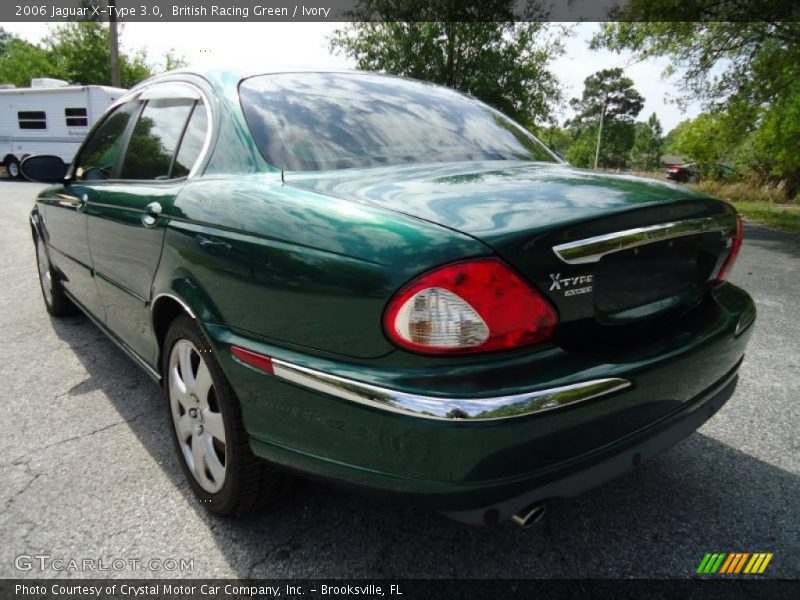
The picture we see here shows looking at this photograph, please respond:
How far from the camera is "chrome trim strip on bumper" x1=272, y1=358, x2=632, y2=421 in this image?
131 centimetres

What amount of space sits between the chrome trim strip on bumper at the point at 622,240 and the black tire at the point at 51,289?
3903 millimetres

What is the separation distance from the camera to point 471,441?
4.35 feet

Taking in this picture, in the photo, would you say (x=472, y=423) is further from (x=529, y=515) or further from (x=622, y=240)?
(x=622, y=240)

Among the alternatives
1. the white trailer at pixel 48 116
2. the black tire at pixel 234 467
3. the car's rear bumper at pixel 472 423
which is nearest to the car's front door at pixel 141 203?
the black tire at pixel 234 467

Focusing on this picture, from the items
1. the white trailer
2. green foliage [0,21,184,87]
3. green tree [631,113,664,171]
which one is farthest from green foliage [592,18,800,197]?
green tree [631,113,664,171]

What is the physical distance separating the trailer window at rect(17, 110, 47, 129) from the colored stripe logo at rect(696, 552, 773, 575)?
79.9ft

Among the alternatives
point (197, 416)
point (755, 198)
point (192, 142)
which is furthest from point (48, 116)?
point (755, 198)

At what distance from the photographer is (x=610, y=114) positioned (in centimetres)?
8581

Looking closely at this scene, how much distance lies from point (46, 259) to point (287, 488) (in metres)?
3.38

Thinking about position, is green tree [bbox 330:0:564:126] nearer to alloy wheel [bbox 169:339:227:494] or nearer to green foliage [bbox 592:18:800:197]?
green foliage [bbox 592:18:800:197]

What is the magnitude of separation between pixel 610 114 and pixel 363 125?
93878 mm

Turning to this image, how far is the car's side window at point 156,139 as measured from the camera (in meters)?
2.44

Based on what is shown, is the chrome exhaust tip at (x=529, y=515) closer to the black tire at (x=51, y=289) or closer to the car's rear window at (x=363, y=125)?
the car's rear window at (x=363, y=125)

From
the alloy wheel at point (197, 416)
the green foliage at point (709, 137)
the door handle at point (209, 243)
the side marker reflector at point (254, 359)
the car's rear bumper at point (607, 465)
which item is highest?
the green foliage at point (709, 137)
